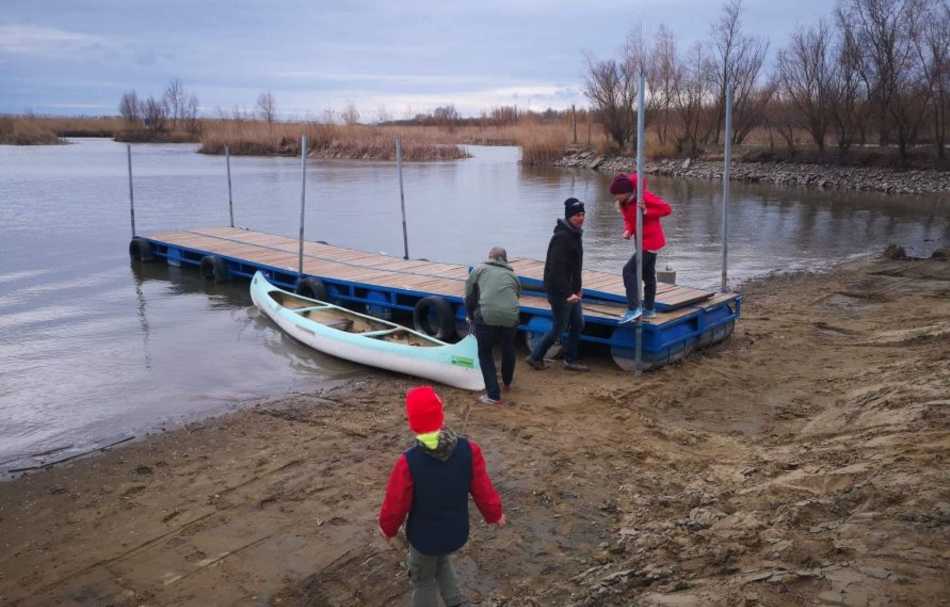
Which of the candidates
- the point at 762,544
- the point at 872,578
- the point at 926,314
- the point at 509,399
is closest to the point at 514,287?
the point at 509,399

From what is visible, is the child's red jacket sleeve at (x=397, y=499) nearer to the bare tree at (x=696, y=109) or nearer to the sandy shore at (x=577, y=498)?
the sandy shore at (x=577, y=498)

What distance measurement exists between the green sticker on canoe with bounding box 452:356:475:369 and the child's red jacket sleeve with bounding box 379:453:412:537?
4.65 m

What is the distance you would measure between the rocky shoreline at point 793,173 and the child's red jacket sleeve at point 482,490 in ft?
113

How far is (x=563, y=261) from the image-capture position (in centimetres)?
864

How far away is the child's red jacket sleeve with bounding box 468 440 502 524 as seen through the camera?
13.1 ft

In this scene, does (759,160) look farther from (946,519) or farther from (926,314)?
(946,519)

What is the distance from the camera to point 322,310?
11.8 metres

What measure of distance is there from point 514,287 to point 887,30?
3625 centimetres

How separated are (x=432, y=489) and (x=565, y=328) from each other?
5.32m

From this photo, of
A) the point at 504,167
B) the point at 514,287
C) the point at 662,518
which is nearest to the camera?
the point at 662,518

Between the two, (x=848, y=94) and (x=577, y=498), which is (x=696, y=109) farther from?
(x=577, y=498)

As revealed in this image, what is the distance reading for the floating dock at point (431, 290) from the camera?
9438mm

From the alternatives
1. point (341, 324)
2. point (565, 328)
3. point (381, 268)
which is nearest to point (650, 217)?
point (565, 328)

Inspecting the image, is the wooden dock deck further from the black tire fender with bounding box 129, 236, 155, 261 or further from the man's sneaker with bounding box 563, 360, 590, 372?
the man's sneaker with bounding box 563, 360, 590, 372
